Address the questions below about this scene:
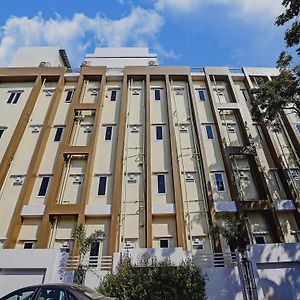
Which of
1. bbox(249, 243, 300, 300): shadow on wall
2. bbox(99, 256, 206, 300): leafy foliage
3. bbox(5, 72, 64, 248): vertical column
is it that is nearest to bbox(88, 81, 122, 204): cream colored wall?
bbox(5, 72, 64, 248): vertical column

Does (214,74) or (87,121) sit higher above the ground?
(214,74)

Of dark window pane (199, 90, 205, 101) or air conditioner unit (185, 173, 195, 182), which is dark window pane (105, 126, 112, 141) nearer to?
air conditioner unit (185, 173, 195, 182)

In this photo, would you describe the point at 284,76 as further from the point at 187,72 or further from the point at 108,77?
the point at 108,77

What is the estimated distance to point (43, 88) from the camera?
19875 mm

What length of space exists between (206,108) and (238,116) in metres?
2.24

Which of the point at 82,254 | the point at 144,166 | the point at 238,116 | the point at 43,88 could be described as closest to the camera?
the point at 82,254

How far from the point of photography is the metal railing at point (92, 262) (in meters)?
11.6

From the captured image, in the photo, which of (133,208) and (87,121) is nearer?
(133,208)

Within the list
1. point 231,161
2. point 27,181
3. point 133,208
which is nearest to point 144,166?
point 133,208

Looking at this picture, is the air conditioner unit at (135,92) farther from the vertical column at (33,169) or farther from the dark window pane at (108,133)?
the vertical column at (33,169)

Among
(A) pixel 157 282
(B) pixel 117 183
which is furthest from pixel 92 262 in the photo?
(A) pixel 157 282

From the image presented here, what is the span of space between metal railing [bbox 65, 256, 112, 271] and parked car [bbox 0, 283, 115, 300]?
5.45 metres

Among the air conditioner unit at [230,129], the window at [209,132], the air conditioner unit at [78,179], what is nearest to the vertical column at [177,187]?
the window at [209,132]

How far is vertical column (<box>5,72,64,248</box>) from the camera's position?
1332cm
